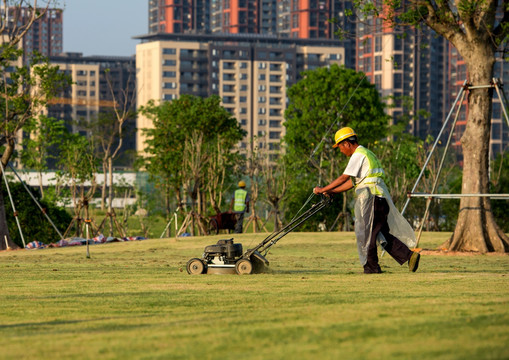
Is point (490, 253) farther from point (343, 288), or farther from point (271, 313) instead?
point (271, 313)

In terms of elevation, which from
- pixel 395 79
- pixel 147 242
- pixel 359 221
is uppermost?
pixel 395 79

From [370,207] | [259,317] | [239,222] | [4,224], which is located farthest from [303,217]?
[4,224]

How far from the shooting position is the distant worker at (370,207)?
38.8ft

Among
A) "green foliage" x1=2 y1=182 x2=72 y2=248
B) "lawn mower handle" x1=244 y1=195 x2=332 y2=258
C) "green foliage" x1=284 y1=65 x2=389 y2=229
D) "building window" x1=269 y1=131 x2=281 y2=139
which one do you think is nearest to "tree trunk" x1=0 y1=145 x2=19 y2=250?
"green foliage" x1=2 y1=182 x2=72 y2=248

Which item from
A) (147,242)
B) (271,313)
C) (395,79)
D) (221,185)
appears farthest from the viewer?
(395,79)

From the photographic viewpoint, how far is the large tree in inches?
Result: 843

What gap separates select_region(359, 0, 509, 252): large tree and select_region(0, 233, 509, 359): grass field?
9.87 m

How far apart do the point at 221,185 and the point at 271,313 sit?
36.1 m

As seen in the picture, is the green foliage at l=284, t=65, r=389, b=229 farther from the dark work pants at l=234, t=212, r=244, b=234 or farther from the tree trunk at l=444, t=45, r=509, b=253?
the tree trunk at l=444, t=45, r=509, b=253

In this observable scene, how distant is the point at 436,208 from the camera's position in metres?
44.3

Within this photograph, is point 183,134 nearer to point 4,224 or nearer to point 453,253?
point 4,224

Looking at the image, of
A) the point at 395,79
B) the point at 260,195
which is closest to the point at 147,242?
the point at 260,195

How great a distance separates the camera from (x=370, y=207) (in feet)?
39.2

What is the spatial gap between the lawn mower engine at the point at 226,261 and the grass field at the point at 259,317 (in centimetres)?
32
